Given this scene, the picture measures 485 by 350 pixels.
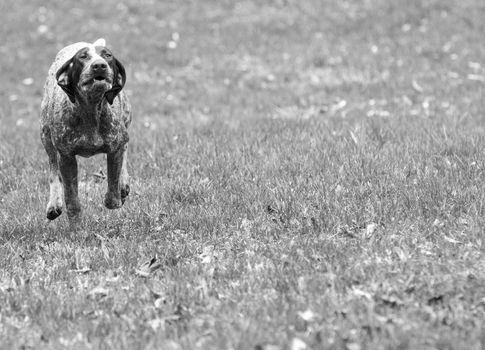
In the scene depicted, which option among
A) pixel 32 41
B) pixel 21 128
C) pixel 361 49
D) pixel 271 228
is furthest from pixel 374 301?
pixel 32 41

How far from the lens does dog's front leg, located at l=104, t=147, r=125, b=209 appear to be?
5.53m

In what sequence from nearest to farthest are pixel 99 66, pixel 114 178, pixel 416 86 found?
pixel 99 66
pixel 114 178
pixel 416 86

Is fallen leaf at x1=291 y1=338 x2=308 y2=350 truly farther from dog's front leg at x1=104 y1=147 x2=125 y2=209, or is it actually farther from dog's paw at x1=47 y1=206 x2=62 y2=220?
dog's paw at x1=47 y1=206 x2=62 y2=220

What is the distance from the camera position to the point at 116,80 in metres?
5.14

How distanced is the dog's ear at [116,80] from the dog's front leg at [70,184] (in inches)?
24.8

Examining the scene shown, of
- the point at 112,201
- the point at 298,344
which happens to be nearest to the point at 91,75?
the point at 112,201

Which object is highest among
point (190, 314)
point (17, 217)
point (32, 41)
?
point (190, 314)

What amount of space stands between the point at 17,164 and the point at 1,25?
8.80 m

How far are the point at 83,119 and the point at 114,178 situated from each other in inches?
23.2

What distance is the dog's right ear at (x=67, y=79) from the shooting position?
4.99 metres

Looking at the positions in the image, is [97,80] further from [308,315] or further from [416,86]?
[416,86]

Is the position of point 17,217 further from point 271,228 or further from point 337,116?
point 337,116

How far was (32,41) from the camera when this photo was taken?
14.8 metres

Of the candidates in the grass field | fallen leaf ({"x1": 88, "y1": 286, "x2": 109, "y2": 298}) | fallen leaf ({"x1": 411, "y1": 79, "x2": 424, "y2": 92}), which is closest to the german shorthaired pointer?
the grass field
